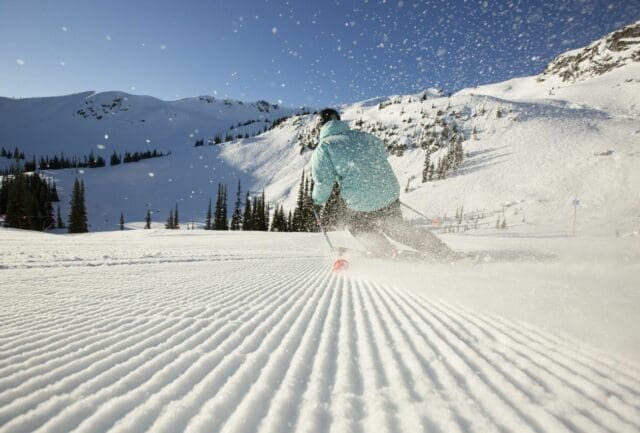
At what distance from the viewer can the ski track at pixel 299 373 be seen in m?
1.12

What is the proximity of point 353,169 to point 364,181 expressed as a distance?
29 cm

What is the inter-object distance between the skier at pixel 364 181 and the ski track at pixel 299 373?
8.55 feet

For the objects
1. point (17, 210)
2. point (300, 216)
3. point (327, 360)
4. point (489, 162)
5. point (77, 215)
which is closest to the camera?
point (327, 360)

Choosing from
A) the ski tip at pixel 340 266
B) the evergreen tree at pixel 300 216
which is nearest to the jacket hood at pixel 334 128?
the ski tip at pixel 340 266

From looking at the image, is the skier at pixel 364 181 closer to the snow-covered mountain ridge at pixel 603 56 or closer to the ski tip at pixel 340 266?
the ski tip at pixel 340 266

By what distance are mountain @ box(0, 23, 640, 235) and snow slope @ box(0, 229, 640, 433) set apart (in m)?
18.1

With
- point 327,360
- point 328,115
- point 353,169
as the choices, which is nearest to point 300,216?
point 328,115

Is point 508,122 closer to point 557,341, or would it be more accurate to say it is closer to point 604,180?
point 604,180

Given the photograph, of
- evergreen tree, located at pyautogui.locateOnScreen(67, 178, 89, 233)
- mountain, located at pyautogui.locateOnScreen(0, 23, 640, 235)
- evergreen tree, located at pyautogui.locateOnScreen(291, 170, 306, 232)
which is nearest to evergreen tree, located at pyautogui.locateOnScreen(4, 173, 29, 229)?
evergreen tree, located at pyautogui.locateOnScreen(67, 178, 89, 233)

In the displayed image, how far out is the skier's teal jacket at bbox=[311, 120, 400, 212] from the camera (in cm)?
518

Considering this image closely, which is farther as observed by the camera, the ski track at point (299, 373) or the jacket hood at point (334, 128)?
the jacket hood at point (334, 128)

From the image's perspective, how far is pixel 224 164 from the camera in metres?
115

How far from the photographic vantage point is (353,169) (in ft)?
17.3

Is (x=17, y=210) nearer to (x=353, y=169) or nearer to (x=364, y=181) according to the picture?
(x=353, y=169)
